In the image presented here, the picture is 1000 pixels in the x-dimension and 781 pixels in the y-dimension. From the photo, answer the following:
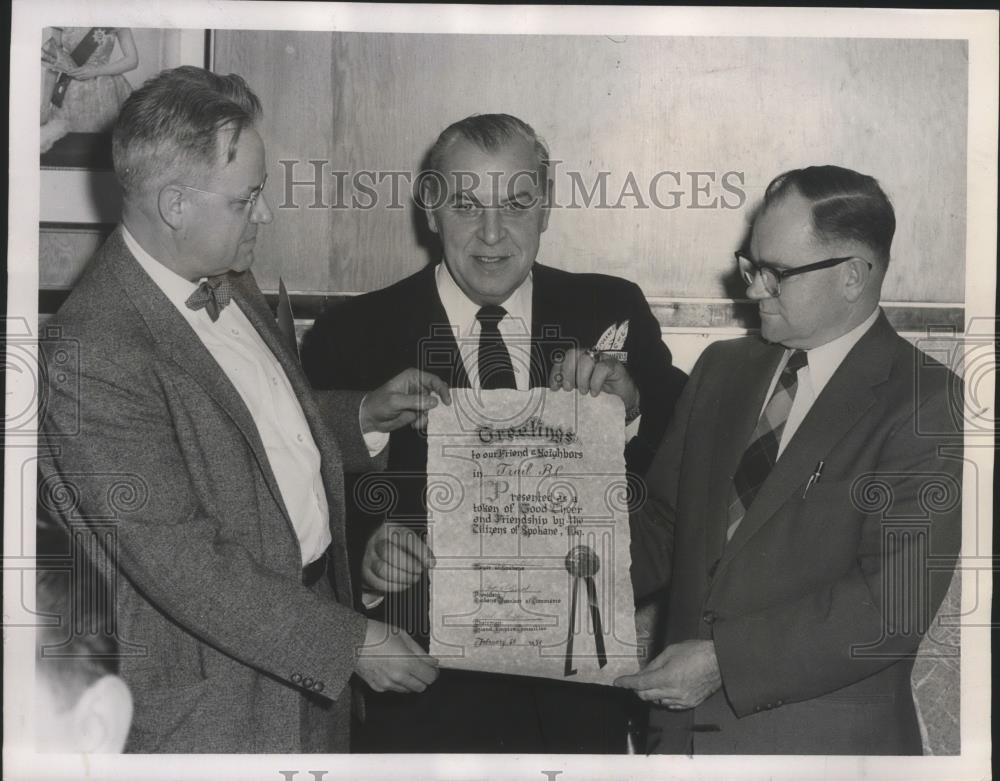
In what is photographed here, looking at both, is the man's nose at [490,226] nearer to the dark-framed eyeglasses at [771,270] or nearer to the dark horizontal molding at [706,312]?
the dark horizontal molding at [706,312]

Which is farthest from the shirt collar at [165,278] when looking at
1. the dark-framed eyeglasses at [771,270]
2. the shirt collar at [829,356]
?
the shirt collar at [829,356]

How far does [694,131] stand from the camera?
277cm

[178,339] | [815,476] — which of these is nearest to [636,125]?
[815,476]

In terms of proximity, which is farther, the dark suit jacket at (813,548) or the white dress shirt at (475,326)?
the white dress shirt at (475,326)

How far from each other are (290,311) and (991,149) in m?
1.85

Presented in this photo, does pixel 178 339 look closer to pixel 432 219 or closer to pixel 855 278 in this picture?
pixel 432 219

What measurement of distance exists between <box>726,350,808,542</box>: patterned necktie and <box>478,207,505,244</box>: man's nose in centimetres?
79

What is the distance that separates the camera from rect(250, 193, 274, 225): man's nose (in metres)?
2.62

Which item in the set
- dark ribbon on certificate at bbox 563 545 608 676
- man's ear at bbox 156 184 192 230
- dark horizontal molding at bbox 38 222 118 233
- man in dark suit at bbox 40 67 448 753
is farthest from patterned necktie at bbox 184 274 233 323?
dark ribbon on certificate at bbox 563 545 608 676

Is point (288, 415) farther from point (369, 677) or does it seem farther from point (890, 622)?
point (890, 622)

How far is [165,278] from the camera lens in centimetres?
242

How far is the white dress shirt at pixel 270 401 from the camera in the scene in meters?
2.45

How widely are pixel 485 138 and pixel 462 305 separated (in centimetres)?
42

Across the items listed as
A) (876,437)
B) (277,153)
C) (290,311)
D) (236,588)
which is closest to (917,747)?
(876,437)
